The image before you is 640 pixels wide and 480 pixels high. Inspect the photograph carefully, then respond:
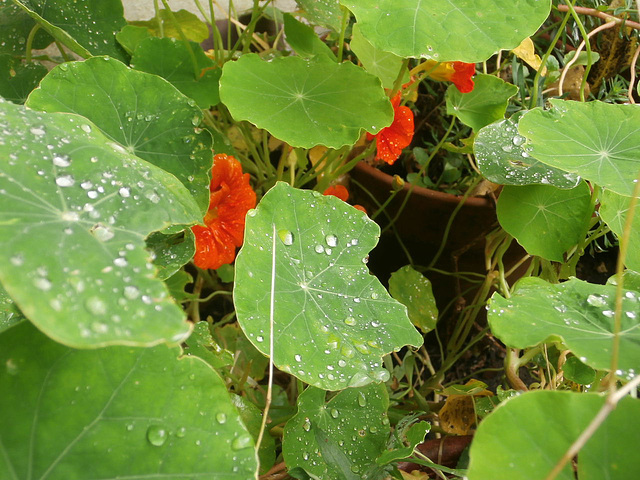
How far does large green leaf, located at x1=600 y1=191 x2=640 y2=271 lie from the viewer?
2.54 feet

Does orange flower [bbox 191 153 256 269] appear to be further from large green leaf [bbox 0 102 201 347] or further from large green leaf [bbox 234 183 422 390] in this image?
large green leaf [bbox 0 102 201 347]

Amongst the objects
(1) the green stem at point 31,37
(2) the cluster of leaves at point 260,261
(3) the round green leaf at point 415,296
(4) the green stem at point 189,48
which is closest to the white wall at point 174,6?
(2) the cluster of leaves at point 260,261

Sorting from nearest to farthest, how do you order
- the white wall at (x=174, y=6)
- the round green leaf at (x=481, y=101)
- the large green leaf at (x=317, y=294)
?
the large green leaf at (x=317, y=294) < the round green leaf at (x=481, y=101) < the white wall at (x=174, y=6)

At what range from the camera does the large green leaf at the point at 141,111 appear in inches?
27.7

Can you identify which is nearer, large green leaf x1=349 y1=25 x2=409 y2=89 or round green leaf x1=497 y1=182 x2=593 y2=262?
round green leaf x1=497 y1=182 x2=593 y2=262

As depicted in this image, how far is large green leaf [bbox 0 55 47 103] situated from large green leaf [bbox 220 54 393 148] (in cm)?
40

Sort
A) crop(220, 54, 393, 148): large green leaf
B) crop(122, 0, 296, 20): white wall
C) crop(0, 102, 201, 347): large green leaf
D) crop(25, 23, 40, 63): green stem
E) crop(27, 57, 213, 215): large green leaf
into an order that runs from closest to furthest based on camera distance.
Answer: crop(0, 102, 201, 347): large green leaf < crop(27, 57, 213, 215): large green leaf < crop(220, 54, 393, 148): large green leaf < crop(25, 23, 40, 63): green stem < crop(122, 0, 296, 20): white wall

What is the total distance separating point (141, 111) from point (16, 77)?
0.37m

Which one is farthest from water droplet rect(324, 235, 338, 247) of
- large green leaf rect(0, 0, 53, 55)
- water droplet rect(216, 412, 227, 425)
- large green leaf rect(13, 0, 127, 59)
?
large green leaf rect(0, 0, 53, 55)

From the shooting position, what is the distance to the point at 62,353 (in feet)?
1.34

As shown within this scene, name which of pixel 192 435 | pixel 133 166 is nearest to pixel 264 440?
pixel 192 435

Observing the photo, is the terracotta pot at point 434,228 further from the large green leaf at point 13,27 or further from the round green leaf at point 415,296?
the large green leaf at point 13,27

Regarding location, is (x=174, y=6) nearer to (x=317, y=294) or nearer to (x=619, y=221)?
(x=317, y=294)

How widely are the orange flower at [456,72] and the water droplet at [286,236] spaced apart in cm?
47
